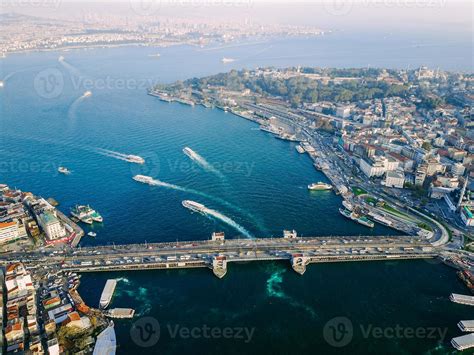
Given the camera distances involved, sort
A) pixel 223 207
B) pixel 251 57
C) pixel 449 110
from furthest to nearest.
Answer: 1. pixel 251 57
2. pixel 449 110
3. pixel 223 207

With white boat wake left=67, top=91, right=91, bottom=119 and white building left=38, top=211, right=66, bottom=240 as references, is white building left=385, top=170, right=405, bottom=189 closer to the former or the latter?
white building left=38, top=211, right=66, bottom=240

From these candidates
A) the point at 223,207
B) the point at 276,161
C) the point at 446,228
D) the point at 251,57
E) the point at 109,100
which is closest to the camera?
the point at 446,228

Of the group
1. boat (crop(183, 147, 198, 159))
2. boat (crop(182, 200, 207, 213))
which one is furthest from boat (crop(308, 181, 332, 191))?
boat (crop(183, 147, 198, 159))

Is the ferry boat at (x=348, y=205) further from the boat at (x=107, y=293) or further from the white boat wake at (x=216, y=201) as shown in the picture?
the boat at (x=107, y=293)

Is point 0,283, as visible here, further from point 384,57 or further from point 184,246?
point 384,57

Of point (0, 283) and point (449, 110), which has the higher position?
point (449, 110)

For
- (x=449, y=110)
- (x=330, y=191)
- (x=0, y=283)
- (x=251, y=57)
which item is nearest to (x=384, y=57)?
(x=251, y=57)

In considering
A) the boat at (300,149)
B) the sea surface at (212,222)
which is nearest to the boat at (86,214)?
the sea surface at (212,222)
